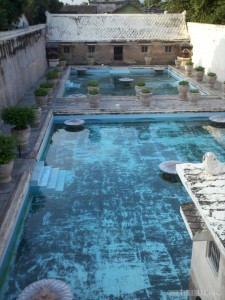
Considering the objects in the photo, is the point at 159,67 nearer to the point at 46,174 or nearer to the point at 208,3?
the point at 208,3

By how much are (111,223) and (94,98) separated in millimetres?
8687

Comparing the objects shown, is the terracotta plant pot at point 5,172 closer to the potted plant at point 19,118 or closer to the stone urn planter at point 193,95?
the potted plant at point 19,118

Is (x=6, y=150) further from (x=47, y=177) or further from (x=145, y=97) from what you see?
(x=145, y=97)

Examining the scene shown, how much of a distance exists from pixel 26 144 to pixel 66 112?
4.91 meters

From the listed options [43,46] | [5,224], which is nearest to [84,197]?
[5,224]

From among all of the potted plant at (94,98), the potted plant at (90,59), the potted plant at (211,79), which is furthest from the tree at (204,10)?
the potted plant at (94,98)

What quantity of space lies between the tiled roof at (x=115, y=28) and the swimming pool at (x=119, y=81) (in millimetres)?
3095

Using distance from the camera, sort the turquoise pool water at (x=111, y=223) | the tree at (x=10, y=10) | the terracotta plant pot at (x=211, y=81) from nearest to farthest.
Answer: the turquoise pool water at (x=111, y=223)
the tree at (x=10, y=10)
the terracotta plant pot at (x=211, y=81)

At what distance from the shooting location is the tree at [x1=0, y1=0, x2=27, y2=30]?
1770 cm

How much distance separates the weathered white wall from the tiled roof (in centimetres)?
263

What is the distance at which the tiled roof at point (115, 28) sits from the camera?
28484mm

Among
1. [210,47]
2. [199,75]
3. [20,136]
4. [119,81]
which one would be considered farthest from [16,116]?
[210,47]

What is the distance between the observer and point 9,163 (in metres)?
8.28

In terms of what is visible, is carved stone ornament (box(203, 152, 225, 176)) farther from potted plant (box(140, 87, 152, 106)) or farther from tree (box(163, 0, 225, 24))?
tree (box(163, 0, 225, 24))
